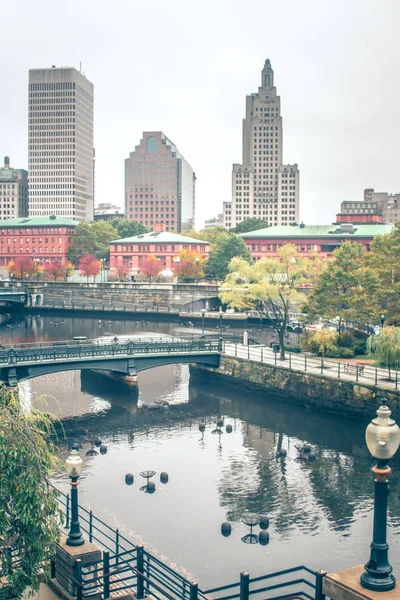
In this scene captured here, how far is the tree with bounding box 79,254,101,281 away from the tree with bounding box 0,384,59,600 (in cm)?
14993

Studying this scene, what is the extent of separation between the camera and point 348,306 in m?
76.1

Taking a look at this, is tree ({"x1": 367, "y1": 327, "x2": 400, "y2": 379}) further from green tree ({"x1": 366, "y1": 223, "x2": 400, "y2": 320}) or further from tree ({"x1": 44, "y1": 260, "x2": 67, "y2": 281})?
tree ({"x1": 44, "y1": 260, "x2": 67, "y2": 281})

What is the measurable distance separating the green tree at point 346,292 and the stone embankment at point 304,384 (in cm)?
884

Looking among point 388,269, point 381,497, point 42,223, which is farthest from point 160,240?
point 381,497

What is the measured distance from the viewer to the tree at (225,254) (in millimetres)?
150125

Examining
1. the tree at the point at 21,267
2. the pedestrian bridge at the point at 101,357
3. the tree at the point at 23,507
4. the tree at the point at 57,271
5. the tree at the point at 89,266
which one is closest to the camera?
the tree at the point at 23,507

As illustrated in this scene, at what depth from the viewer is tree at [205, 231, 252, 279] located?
150125 mm

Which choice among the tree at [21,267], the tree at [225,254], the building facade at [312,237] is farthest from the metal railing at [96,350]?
the tree at [21,267]

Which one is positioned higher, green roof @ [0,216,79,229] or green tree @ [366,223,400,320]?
green roof @ [0,216,79,229]

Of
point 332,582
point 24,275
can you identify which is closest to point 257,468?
point 332,582

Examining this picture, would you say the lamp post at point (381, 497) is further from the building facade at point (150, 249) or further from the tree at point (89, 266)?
the tree at point (89, 266)

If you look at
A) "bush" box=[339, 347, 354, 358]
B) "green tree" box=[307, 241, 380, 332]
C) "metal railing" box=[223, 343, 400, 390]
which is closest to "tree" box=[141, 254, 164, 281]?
"green tree" box=[307, 241, 380, 332]

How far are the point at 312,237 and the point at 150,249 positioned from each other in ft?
115

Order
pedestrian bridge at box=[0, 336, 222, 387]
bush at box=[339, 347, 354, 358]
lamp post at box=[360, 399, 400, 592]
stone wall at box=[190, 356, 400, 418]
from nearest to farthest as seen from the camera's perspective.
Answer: lamp post at box=[360, 399, 400, 592] < stone wall at box=[190, 356, 400, 418] < pedestrian bridge at box=[0, 336, 222, 387] < bush at box=[339, 347, 354, 358]
